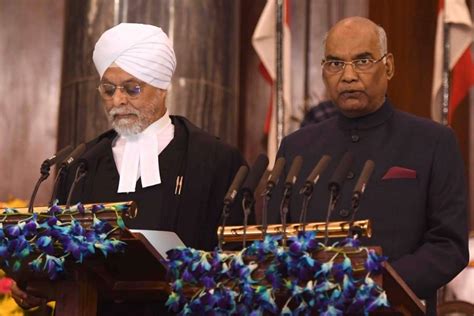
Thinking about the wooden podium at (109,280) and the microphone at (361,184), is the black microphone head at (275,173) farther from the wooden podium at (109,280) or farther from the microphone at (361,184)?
the wooden podium at (109,280)

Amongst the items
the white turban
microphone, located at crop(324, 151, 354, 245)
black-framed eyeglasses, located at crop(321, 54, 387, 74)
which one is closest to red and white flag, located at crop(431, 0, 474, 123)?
the white turban

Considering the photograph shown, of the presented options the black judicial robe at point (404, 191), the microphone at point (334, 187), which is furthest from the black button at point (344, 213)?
the microphone at point (334, 187)

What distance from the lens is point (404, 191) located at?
13.8 feet

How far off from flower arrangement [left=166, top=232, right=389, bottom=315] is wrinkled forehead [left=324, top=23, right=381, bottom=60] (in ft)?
3.85

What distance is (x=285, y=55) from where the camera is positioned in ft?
27.2

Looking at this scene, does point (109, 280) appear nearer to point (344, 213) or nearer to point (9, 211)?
point (9, 211)

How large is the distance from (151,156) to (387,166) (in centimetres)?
111

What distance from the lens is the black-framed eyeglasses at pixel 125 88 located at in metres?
4.99

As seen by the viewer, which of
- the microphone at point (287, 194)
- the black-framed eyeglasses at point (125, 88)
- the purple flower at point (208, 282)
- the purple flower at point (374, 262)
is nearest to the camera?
the purple flower at point (374, 262)

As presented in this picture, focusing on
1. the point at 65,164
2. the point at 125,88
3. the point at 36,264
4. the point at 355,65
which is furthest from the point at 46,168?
the point at 355,65

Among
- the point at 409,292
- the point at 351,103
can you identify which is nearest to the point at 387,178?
the point at 351,103

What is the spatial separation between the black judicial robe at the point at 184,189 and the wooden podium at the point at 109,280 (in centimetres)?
72

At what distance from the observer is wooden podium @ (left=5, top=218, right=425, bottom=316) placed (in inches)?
150

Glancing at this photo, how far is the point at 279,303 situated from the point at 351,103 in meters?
1.17
